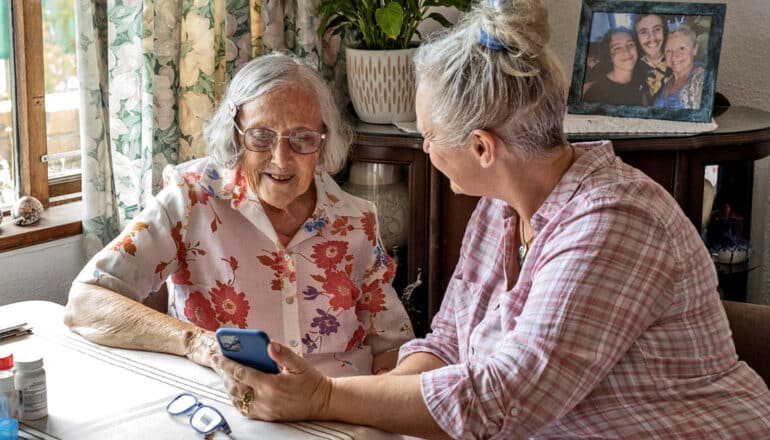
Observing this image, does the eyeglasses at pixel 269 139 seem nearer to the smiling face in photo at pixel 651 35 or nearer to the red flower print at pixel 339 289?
the red flower print at pixel 339 289

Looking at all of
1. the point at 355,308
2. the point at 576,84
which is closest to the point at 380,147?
the point at 576,84

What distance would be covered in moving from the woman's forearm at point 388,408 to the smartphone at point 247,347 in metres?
0.11

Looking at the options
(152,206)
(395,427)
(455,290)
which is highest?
(152,206)

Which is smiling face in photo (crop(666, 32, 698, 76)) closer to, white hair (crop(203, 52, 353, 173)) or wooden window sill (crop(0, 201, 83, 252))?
white hair (crop(203, 52, 353, 173))

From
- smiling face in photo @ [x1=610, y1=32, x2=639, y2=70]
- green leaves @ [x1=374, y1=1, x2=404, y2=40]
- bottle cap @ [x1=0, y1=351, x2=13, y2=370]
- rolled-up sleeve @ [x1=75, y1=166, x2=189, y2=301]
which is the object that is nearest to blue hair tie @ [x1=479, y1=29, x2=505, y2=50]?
rolled-up sleeve @ [x1=75, y1=166, x2=189, y2=301]

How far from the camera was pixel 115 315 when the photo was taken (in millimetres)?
1709

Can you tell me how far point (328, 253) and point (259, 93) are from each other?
0.37 metres

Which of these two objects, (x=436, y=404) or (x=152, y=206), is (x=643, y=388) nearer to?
(x=436, y=404)

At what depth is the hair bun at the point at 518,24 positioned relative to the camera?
4.85 ft

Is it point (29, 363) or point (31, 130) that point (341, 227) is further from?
point (31, 130)

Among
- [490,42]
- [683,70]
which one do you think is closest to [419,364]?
[490,42]

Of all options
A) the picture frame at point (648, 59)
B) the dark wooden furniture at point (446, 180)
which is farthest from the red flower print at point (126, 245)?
the picture frame at point (648, 59)

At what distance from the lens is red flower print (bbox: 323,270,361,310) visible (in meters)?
2.02

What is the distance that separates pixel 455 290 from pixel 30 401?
779 mm
